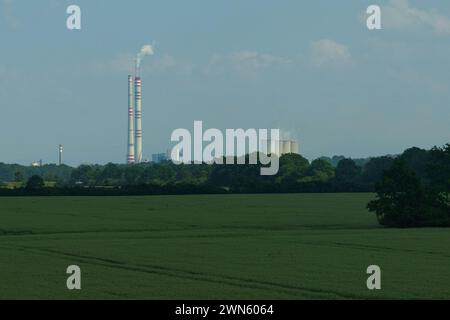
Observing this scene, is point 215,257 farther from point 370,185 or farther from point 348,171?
point 348,171

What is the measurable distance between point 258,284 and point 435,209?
48.7 m

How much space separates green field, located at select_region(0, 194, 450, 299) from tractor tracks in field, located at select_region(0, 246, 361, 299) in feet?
0.12

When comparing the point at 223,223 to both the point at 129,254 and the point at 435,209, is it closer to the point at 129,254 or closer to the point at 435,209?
the point at 435,209

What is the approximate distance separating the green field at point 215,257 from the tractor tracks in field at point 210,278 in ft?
0.12

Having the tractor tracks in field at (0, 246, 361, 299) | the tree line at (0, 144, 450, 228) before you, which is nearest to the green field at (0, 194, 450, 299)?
the tractor tracks in field at (0, 246, 361, 299)

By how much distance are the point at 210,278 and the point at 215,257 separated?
9128 mm

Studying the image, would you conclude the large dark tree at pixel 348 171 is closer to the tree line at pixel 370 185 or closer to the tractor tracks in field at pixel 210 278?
the tree line at pixel 370 185

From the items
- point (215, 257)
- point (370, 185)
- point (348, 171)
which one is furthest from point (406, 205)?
point (348, 171)

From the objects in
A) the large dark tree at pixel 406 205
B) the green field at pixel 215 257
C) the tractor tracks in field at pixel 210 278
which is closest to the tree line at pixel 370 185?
the large dark tree at pixel 406 205

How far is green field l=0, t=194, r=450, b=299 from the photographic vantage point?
29359 millimetres

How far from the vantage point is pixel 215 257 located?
42.2 m

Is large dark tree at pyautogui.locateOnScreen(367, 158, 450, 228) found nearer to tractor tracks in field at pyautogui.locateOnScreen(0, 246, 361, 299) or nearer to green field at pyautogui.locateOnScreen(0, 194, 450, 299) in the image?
green field at pyautogui.locateOnScreen(0, 194, 450, 299)

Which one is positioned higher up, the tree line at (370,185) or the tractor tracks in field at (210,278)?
the tree line at (370,185)

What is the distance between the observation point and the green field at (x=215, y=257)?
29.4 metres
